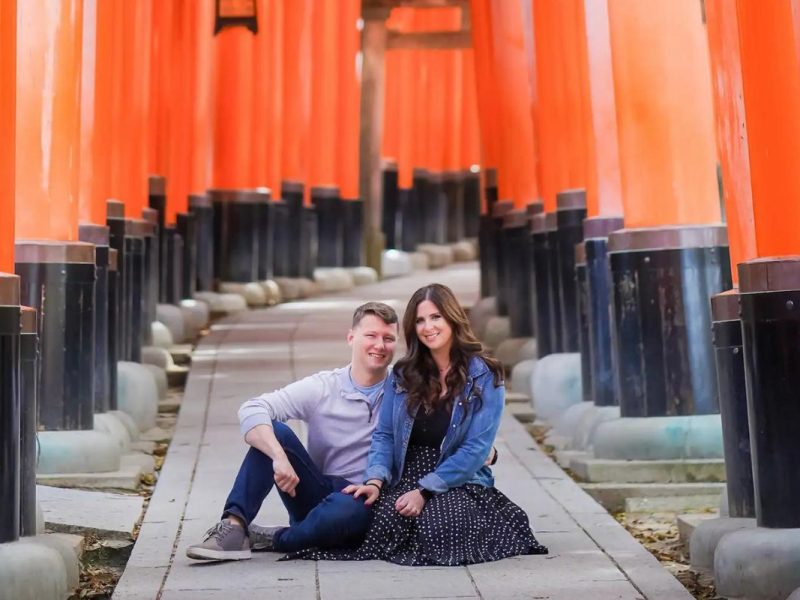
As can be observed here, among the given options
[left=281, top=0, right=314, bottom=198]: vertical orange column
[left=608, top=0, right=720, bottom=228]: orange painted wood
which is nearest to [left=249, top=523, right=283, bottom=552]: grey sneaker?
[left=608, top=0, right=720, bottom=228]: orange painted wood

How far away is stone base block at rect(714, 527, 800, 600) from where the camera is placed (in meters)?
5.37

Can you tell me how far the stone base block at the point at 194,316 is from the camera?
52.0ft

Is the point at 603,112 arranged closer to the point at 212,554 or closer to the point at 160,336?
the point at 212,554

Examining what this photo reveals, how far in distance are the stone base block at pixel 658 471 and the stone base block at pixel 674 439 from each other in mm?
54

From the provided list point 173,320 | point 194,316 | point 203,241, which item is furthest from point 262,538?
point 203,241

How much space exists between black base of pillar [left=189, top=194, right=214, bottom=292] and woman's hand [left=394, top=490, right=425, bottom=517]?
1318 centimetres

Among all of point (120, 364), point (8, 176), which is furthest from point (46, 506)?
point (120, 364)

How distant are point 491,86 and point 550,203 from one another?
227 inches

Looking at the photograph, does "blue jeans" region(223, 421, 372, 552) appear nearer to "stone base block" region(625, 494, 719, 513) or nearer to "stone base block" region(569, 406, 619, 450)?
"stone base block" region(625, 494, 719, 513)

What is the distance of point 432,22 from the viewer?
3250 centimetres

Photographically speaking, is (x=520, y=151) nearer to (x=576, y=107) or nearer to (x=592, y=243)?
(x=576, y=107)

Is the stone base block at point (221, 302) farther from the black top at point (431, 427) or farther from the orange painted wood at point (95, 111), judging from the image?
the black top at point (431, 427)

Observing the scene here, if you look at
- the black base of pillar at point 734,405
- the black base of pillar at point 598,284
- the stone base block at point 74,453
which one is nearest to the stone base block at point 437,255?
the black base of pillar at point 598,284

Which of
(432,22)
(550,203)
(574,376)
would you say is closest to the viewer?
(574,376)
